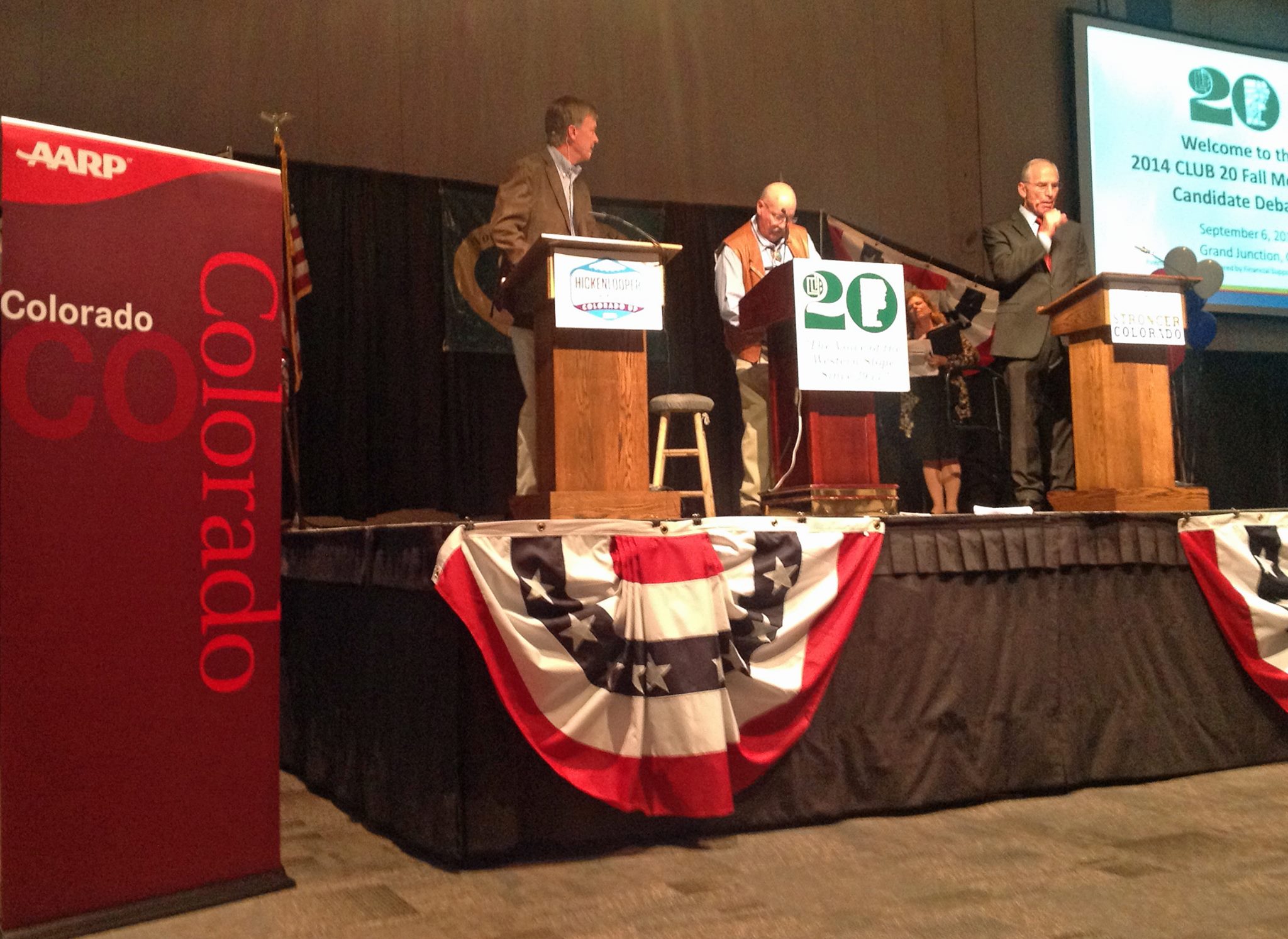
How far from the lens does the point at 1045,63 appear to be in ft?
A: 23.3

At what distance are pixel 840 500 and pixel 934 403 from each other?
3.55 meters

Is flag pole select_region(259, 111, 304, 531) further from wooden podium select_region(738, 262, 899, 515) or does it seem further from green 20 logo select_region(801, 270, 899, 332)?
green 20 logo select_region(801, 270, 899, 332)

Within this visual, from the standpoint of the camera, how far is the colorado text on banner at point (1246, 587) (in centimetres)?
347

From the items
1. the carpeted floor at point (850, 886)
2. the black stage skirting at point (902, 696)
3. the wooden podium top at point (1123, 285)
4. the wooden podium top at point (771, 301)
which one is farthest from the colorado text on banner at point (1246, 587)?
the wooden podium top at point (771, 301)

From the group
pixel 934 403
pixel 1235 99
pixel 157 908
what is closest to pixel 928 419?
pixel 934 403

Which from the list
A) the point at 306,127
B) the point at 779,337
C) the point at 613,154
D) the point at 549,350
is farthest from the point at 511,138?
the point at 549,350

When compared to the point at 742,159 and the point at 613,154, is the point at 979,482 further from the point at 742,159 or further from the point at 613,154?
the point at 613,154

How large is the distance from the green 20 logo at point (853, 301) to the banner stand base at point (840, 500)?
0.47m

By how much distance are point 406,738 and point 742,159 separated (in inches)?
181

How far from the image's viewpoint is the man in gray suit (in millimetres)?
4273

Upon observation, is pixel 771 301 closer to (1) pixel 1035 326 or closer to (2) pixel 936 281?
(1) pixel 1035 326

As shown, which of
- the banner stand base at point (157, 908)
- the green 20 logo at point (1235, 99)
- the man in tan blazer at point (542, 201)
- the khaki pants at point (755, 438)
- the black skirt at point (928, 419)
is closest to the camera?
the banner stand base at point (157, 908)

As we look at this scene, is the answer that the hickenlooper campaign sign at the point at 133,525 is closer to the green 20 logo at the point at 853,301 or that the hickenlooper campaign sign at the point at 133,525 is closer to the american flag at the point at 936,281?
the green 20 logo at the point at 853,301

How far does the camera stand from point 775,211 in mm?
4512
